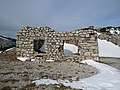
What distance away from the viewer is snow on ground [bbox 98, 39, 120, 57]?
35056 millimetres

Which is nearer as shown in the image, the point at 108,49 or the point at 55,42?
the point at 55,42

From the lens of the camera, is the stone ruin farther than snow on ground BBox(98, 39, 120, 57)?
No

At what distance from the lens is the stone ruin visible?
21.9 metres

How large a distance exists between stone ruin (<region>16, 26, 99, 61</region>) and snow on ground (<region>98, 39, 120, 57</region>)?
13.1m

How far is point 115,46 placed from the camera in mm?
39406

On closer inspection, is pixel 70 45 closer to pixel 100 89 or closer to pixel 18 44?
pixel 18 44

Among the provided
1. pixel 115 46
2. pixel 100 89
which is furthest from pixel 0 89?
pixel 115 46

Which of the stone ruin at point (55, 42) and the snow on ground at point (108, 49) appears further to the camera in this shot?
the snow on ground at point (108, 49)

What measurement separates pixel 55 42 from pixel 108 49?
19040 mm

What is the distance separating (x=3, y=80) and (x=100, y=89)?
561 cm

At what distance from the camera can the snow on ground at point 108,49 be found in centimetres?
3506

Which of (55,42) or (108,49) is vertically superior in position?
(55,42)

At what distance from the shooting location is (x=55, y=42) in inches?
884

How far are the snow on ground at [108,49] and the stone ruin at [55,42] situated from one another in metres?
13.1
